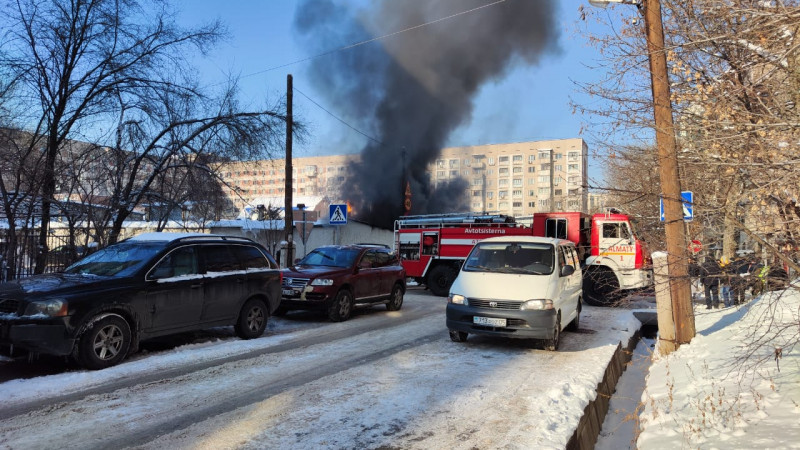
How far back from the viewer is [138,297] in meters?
6.57

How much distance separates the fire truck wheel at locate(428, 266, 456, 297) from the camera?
16.3 m

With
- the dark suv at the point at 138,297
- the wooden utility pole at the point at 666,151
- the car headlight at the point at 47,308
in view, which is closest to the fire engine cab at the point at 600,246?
the wooden utility pole at the point at 666,151

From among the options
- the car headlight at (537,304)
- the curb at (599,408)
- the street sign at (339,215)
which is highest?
the street sign at (339,215)

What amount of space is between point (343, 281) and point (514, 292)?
3.97 meters

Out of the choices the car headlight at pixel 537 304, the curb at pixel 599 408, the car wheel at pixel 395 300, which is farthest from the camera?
the car wheel at pixel 395 300

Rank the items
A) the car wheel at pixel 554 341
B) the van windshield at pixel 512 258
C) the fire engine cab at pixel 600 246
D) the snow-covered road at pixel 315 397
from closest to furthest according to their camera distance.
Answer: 1. the snow-covered road at pixel 315 397
2. the car wheel at pixel 554 341
3. the van windshield at pixel 512 258
4. the fire engine cab at pixel 600 246

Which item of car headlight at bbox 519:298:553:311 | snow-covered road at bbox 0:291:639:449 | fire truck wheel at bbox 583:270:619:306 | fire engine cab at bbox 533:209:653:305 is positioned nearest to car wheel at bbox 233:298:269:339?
snow-covered road at bbox 0:291:639:449

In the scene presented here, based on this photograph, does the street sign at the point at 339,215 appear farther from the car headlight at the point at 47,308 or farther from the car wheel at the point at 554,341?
the car headlight at the point at 47,308

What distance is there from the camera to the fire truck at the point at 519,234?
1377 centimetres

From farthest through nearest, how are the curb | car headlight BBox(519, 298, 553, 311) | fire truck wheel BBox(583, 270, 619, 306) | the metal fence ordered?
1. fire truck wheel BBox(583, 270, 619, 306)
2. the metal fence
3. car headlight BBox(519, 298, 553, 311)
4. the curb

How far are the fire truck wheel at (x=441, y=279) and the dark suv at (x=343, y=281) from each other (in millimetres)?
4102

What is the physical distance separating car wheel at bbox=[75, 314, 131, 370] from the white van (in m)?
4.46

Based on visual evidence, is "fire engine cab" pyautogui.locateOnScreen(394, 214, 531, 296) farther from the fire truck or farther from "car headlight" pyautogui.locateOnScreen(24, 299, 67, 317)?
Result: "car headlight" pyautogui.locateOnScreen(24, 299, 67, 317)

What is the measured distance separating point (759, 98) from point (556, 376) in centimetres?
375
